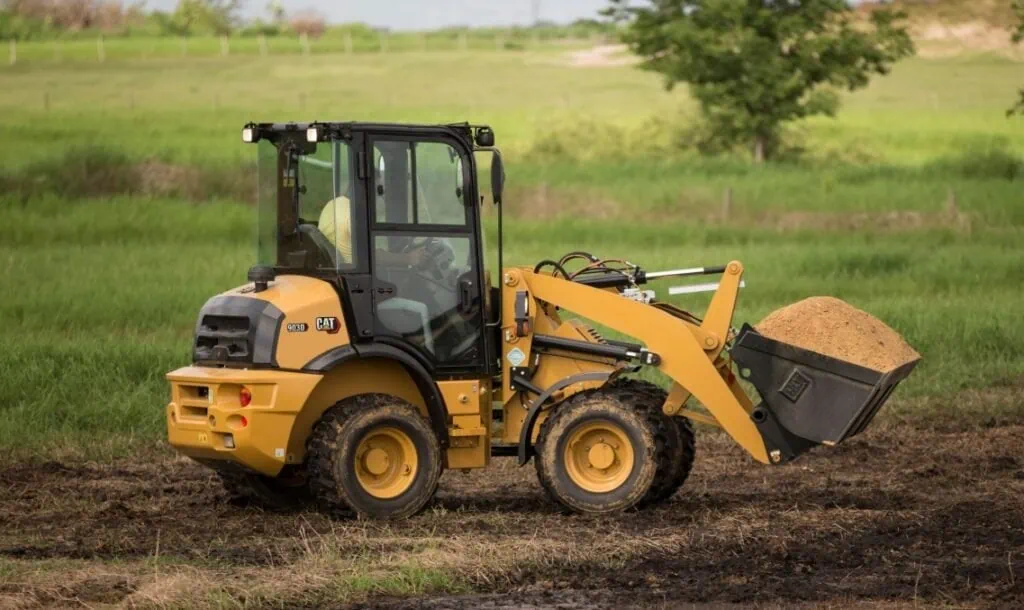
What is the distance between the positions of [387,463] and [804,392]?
265 cm

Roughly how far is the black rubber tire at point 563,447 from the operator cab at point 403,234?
61 centimetres

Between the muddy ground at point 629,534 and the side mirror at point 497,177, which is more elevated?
the side mirror at point 497,177

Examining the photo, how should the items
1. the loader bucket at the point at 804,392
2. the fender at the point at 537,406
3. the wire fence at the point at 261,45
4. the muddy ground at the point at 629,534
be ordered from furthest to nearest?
the wire fence at the point at 261,45
the fender at the point at 537,406
the loader bucket at the point at 804,392
the muddy ground at the point at 629,534

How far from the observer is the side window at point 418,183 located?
11273 millimetres

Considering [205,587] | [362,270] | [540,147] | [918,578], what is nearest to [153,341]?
[362,270]

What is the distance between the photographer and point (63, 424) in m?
14.9

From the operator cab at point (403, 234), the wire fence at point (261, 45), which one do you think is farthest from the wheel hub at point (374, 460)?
the wire fence at point (261, 45)

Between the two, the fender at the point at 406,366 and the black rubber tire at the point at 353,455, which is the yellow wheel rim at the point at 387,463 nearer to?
the black rubber tire at the point at 353,455

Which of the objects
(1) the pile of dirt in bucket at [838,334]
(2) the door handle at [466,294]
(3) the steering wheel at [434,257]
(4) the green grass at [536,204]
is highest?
(3) the steering wheel at [434,257]

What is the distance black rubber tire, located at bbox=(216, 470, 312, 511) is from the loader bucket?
10.3ft

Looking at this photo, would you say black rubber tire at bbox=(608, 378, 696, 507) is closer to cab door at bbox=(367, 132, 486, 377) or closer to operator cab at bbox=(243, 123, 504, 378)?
operator cab at bbox=(243, 123, 504, 378)

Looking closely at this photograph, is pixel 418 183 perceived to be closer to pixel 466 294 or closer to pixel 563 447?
pixel 466 294

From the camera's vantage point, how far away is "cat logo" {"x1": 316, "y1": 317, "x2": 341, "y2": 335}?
1106 centimetres

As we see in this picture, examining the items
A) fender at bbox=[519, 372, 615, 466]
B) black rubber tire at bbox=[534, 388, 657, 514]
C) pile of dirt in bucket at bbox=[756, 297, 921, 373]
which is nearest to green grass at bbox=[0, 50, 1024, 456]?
fender at bbox=[519, 372, 615, 466]
